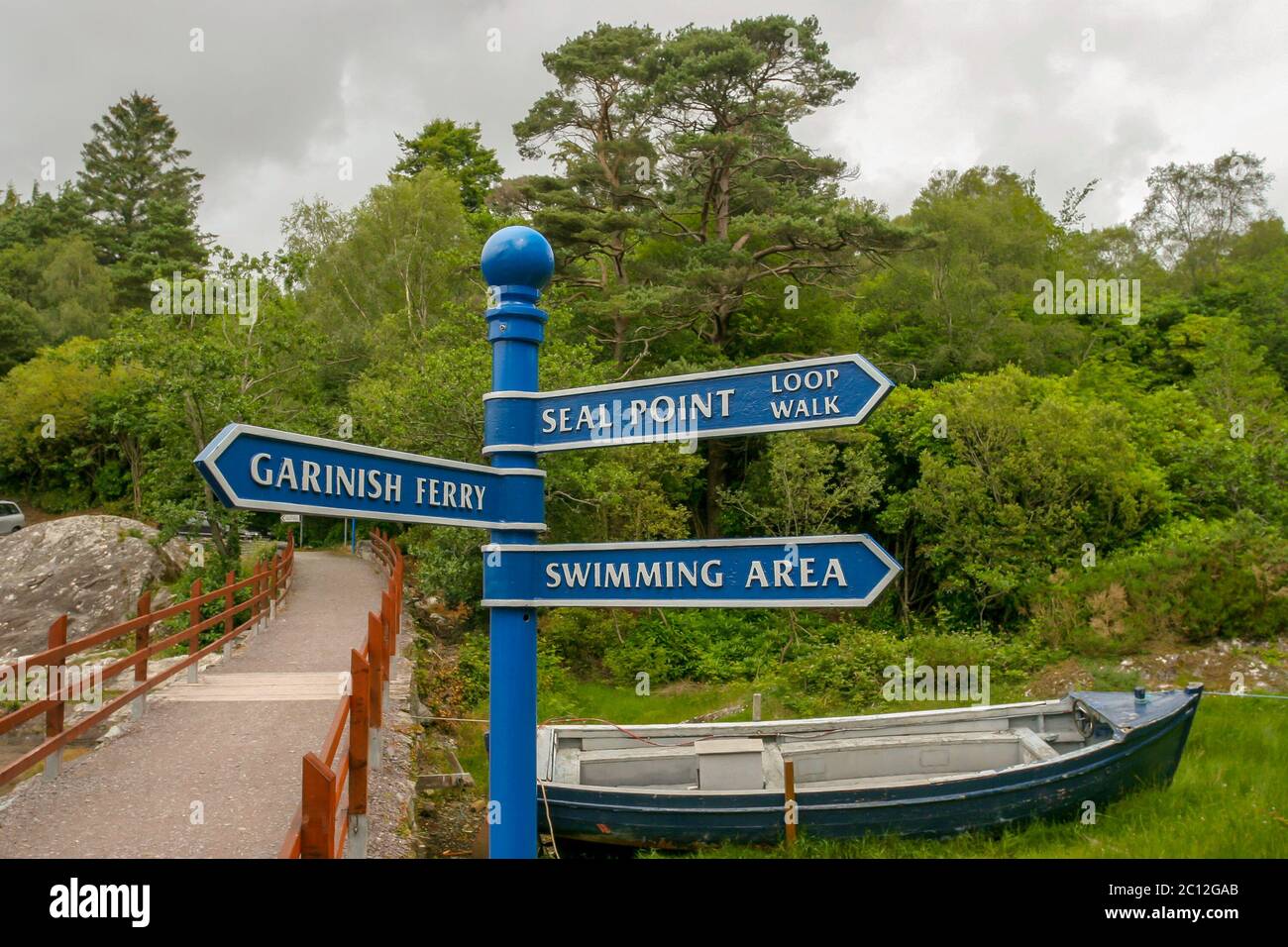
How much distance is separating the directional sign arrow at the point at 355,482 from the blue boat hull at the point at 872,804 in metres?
5.07

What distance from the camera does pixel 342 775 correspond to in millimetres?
5910

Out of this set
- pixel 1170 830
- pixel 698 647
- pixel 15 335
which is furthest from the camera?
pixel 15 335

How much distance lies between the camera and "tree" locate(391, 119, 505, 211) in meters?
44.7

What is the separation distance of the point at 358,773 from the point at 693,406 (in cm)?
373

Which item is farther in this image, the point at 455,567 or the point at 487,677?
the point at 455,567

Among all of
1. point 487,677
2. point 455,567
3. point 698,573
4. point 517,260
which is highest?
point 517,260

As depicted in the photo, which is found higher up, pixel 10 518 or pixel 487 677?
pixel 10 518

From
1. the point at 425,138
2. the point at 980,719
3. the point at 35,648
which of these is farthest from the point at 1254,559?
the point at 425,138

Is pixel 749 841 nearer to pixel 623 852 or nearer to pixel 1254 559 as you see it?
pixel 623 852

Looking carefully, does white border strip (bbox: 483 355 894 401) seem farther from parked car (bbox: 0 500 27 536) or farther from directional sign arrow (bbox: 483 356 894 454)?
parked car (bbox: 0 500 27 536)

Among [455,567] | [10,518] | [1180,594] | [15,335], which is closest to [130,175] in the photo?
[15,335]

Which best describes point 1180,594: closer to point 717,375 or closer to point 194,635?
point 194,635

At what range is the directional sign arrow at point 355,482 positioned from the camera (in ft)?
9.15

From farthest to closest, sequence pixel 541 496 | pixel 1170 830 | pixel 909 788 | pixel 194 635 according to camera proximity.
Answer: pixel 194 635 < pixel 909 788 < pixel 1170 830 < pixel 541 496
